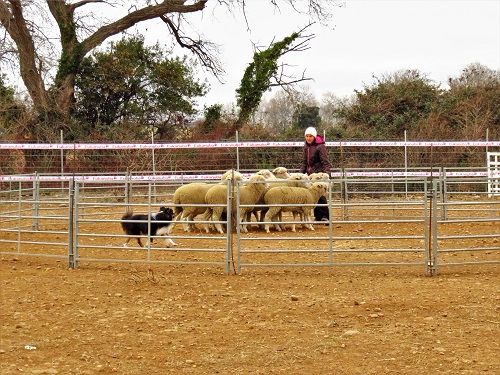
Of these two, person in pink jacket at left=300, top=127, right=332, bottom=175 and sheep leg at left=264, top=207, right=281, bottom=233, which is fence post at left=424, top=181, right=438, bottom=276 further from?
person in pink jacket at left=300, top=127, right=332, bottom=175

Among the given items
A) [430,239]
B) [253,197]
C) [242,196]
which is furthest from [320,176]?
[430,239]

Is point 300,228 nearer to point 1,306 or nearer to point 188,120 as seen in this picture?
point 1,306

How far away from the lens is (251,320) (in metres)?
7.71

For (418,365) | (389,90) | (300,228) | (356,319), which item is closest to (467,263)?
(356,319)

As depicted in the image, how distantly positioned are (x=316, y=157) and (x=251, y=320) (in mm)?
7785

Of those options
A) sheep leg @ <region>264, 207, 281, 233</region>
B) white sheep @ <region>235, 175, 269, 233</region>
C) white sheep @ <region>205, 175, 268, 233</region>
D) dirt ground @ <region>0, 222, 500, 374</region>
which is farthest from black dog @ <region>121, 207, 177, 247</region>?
sheep leg @ <region>264, 207, 281, 233</region>

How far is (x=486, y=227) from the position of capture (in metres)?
15.4

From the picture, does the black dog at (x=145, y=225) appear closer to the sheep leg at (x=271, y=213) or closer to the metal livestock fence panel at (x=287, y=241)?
the metal livestock fence panel at (x=287, y=241)

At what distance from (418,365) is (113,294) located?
3.69 m

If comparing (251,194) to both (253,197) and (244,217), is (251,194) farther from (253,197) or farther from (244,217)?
(244,217)

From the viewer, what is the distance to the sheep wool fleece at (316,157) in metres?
15.0

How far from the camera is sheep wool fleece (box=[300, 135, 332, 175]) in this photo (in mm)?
14961

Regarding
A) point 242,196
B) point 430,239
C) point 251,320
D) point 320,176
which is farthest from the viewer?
point 320,176

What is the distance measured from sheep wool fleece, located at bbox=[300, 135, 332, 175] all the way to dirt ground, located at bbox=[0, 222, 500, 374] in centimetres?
470
